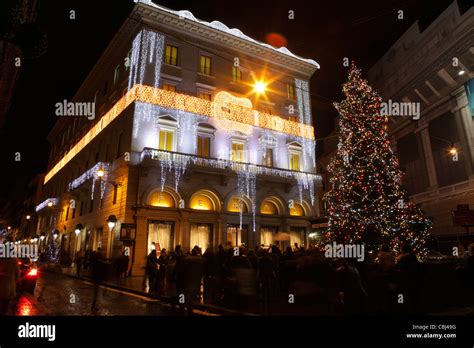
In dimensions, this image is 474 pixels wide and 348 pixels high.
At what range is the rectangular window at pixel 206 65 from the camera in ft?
83.5

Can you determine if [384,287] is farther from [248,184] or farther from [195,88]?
[195,88]

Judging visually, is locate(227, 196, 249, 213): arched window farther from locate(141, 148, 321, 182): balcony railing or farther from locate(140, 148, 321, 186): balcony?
locate(141, 148, 321, 182): balcony railing

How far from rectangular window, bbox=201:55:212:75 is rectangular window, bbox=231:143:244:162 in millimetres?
6162

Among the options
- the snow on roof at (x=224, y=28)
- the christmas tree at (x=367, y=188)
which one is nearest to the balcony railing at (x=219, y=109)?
the snow on roof at (x=224, y=28)

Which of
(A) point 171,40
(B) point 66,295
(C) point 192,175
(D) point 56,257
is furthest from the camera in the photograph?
(D) point 56,257

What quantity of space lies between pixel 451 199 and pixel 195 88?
2130 centimetres

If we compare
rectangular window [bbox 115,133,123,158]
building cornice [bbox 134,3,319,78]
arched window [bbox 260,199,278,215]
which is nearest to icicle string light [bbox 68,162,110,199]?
rectangular window [bbox 115,133,123,158]

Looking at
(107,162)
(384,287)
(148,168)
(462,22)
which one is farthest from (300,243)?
(462,22)

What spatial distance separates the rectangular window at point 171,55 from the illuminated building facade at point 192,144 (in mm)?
81

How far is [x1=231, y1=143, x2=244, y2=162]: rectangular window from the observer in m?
25.0

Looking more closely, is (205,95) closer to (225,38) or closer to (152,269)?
(225,38)

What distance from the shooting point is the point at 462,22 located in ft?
76.7

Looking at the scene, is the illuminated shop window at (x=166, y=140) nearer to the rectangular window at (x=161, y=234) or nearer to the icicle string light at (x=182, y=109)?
the icicle string light at (x=182, y=109)

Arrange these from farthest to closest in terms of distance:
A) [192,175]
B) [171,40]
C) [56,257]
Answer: [56,257] < [171,40] < [192,175]
